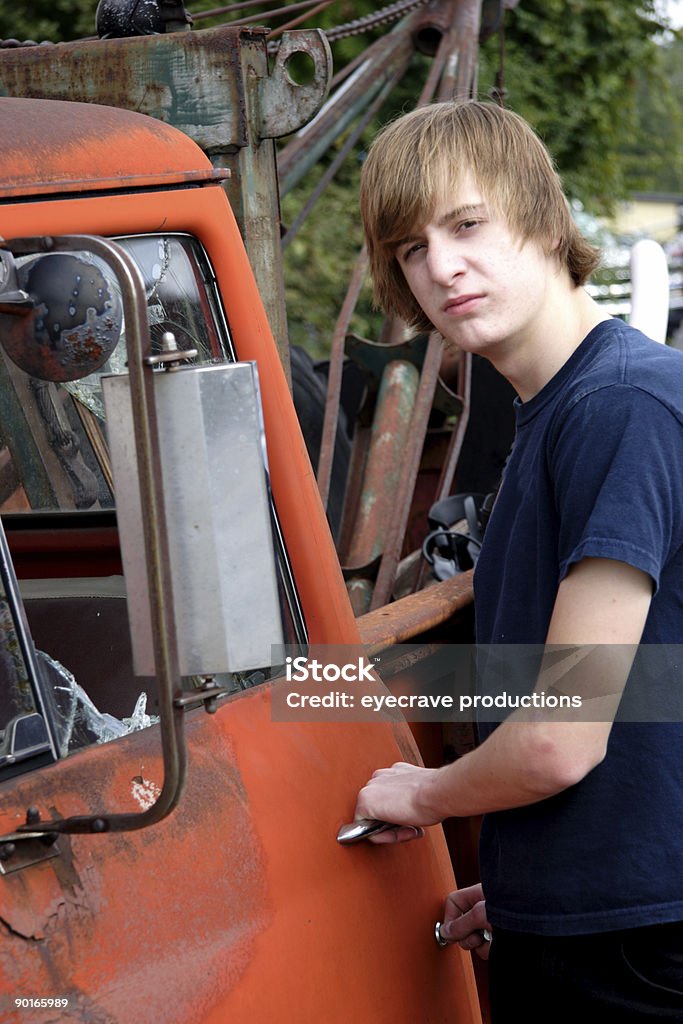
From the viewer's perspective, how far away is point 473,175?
1492 millimetres

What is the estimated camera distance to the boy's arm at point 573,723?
1.28 m

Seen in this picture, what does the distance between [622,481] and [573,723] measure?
0.27 metres

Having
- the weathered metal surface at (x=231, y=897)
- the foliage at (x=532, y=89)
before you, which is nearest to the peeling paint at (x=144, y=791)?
the weathered metal surface at (x=231, y=897)

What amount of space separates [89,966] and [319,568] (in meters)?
0.59

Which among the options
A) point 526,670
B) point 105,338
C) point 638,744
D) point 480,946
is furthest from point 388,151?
point 480,946

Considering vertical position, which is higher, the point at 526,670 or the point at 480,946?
the point at 526,670

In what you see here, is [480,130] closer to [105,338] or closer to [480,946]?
[105,338]

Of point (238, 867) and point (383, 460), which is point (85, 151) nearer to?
point (238, 867)

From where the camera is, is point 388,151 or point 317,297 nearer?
point 388,151

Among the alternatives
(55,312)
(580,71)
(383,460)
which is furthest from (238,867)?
(580,71)

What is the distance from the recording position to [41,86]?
7.20ft

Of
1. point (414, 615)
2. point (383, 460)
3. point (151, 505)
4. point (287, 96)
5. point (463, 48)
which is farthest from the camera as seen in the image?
point (463, 48)

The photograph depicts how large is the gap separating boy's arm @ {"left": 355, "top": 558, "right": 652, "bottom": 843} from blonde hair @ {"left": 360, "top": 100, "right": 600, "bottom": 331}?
46 centimetres

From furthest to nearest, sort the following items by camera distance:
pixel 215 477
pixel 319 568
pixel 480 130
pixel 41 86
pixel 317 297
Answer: pixel 317 297, pixel 41 86, pixel 319 568, pixel 480 130, pixel 215 477
